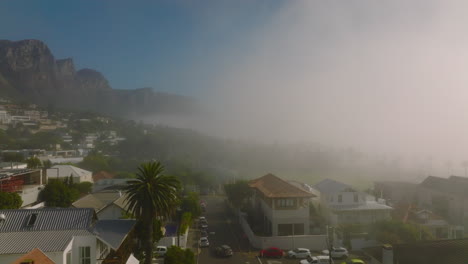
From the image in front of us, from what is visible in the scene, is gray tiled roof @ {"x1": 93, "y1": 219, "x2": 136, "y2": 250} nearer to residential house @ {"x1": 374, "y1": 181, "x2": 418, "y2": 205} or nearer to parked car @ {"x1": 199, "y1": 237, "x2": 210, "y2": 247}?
parked car @ {"x1": 199, "y1": 237, "x2": 210, "y2": 247}

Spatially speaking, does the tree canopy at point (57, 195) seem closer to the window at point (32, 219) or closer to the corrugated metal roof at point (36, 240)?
the window at point (32, 219)

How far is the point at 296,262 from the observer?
36906mm

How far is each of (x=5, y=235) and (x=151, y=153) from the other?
13629 cm

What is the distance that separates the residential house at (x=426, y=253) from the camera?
76.2 ft

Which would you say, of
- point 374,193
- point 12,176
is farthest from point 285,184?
point 12,176

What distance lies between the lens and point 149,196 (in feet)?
89.6

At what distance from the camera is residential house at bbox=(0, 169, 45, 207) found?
4712 cm

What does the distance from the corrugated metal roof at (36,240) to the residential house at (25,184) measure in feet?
81.1

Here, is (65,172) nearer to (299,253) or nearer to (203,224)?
(203,224)

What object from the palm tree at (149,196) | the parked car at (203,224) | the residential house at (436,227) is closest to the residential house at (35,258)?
the palm tree at (149,196)

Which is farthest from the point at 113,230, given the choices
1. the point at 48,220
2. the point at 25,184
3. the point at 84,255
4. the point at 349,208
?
the point at 25,184

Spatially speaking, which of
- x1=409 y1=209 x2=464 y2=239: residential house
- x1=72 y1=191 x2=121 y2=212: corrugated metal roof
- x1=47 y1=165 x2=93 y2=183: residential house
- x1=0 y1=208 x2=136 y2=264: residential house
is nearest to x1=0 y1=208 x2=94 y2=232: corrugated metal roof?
x1=0 y1=208 x2=136 y2=264: residential house

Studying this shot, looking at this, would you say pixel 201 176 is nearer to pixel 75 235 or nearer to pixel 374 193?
pixel 374 193

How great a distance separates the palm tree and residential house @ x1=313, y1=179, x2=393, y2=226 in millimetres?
27062
